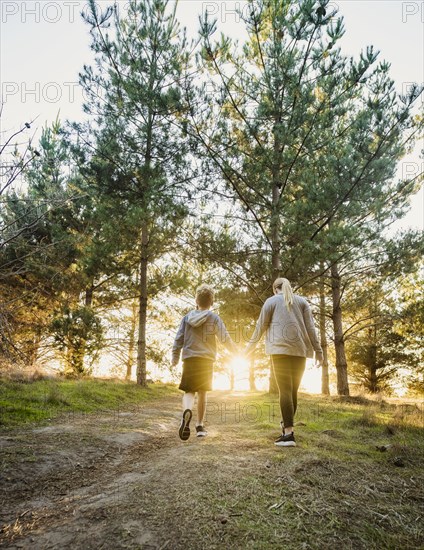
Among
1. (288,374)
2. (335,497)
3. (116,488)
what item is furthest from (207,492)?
(288,374)

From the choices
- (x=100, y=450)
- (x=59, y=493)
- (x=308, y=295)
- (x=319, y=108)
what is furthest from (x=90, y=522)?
(x=308, y=295)

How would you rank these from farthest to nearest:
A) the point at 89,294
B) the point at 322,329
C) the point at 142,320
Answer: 1. the point at 89,294
2. the point at 322,329
3. the point at 142,320

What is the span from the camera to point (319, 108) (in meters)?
8.85

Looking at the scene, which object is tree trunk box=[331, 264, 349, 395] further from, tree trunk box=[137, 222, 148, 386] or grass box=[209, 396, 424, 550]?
grass box=[209, 396, 424, 550]

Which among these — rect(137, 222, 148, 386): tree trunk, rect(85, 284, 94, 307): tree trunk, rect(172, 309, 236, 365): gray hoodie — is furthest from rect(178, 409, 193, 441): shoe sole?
rect(85, 284, 94, 307): tree trunk

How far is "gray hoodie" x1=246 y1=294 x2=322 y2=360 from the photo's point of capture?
425 centimetres

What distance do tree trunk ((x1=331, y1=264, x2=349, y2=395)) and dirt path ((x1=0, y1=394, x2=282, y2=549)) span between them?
978 cm

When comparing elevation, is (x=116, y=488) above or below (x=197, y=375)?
below

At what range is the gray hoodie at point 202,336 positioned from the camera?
4.87 m

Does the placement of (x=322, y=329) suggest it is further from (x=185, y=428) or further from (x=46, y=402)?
(x=185, y=428)

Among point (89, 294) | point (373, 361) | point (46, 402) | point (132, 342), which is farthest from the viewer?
point (373, 361)

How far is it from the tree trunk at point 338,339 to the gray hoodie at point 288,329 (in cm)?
894

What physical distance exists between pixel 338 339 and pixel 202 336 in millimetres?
9807

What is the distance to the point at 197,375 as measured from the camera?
4.81 meters
